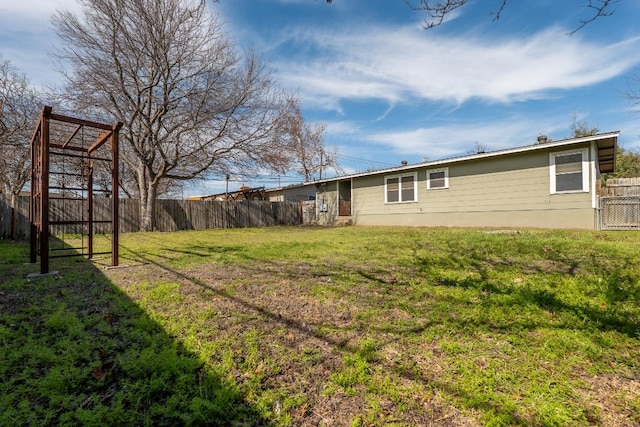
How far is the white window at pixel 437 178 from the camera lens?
12716 mm

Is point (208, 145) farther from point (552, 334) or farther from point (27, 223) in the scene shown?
point (552, 334)

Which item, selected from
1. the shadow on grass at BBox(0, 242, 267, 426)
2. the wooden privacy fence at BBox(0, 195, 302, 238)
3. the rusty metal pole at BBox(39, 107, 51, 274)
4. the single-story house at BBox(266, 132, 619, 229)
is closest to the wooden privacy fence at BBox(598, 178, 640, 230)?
the single-story house at BBox(266, 132, 619, 229)

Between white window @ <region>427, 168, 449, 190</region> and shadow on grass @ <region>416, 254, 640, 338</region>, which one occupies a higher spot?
white window @ <region>427, 168, 449, 190</region>

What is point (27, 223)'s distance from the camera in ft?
35.7

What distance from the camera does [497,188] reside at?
11.3 m

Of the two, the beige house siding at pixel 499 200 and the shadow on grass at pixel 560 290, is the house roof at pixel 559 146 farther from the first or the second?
the shadow on grass at pixel 560 290

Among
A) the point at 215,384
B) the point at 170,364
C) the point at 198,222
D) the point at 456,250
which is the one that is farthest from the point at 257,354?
the point at 198,222

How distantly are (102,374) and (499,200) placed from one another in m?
12.3

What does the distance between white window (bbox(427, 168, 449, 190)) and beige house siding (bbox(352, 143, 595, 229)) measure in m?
0.14

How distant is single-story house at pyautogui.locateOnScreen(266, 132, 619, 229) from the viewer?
31.1 ft

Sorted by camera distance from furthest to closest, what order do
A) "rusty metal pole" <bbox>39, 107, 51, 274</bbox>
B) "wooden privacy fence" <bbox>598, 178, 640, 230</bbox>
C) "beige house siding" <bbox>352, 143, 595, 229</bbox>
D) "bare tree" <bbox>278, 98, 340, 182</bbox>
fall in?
"bare tree" <bbox>278, 98, 340, 182</bbox> → "beige house siding" <bbox>352, 143, 595, 229</bbox> → "wooden privacy fence" <bbox>598, 178, 640, 230</bbox> → "rusty metal pole" <bbox>39, 107, 51, 274</bbox>

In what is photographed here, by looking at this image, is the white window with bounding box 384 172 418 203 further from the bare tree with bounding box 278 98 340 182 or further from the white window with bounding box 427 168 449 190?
the bare tree with bounding box 278 98 340 182

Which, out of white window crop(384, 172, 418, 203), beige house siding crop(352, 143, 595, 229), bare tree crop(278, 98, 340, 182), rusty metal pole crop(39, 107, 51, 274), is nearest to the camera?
rusty metal pole crop(39, 107, 51, 274)

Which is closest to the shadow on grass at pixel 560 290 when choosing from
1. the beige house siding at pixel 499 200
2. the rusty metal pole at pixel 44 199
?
the rusty metal pole at pixel 44 199
